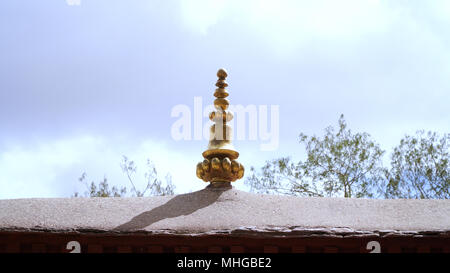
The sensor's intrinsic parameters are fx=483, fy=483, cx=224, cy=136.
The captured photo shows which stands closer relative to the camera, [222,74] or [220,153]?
[220,153]

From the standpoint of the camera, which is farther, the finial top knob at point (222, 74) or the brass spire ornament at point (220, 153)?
the finial top knob at point (222, 74)

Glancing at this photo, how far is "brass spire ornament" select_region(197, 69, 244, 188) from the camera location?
141 inches

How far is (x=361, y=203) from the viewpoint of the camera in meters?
3.31

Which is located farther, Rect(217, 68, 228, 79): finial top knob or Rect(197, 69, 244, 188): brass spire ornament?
Rect(217, 68, 228, 79): finial top knob

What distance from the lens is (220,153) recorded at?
367 centimetres

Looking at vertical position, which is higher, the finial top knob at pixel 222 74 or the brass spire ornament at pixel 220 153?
the finial top knob at pixel 222 74

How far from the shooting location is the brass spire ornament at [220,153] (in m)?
3.58

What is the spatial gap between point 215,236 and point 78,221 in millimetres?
880

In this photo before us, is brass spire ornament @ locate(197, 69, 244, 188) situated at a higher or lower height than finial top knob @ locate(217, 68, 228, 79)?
lower

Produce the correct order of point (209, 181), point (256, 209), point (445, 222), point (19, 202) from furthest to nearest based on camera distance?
point (209, 181) → point (19, 202) → point (256, 209) → point (445, 222)

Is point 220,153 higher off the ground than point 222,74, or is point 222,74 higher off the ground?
point 222,74
